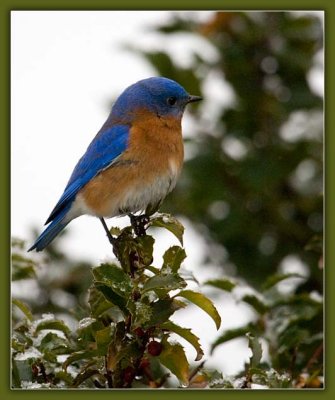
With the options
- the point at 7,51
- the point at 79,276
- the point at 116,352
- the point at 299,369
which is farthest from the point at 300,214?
the point at 116,352

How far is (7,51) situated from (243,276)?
2.57 metres

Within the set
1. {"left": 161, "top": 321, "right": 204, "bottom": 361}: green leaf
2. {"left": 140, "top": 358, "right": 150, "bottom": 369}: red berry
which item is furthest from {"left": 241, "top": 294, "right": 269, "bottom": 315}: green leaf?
{"left": 161, "top": 321, "right": 204, "bottom": 361}: green leaf

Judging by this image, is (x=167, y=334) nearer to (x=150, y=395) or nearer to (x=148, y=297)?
(x=148, y=297)

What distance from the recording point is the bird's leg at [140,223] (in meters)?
3.86

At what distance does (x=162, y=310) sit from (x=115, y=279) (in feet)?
0.70

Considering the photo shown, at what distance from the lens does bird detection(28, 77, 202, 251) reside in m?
4.77

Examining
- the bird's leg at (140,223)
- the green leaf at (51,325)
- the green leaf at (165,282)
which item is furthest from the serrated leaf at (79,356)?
the bird's leg at (140,223)

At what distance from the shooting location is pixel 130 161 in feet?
16.0

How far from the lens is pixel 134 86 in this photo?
16.8ft

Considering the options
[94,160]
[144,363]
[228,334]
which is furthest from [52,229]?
[144,363]

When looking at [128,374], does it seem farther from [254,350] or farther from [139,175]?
[139,175]

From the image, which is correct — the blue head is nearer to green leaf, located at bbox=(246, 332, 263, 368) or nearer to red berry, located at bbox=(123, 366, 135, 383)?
green leaf, located at bbox=(246, 332, 263, 368)

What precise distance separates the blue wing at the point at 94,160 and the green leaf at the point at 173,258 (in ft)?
4.18

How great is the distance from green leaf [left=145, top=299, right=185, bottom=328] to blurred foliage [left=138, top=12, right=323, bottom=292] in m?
2.78
